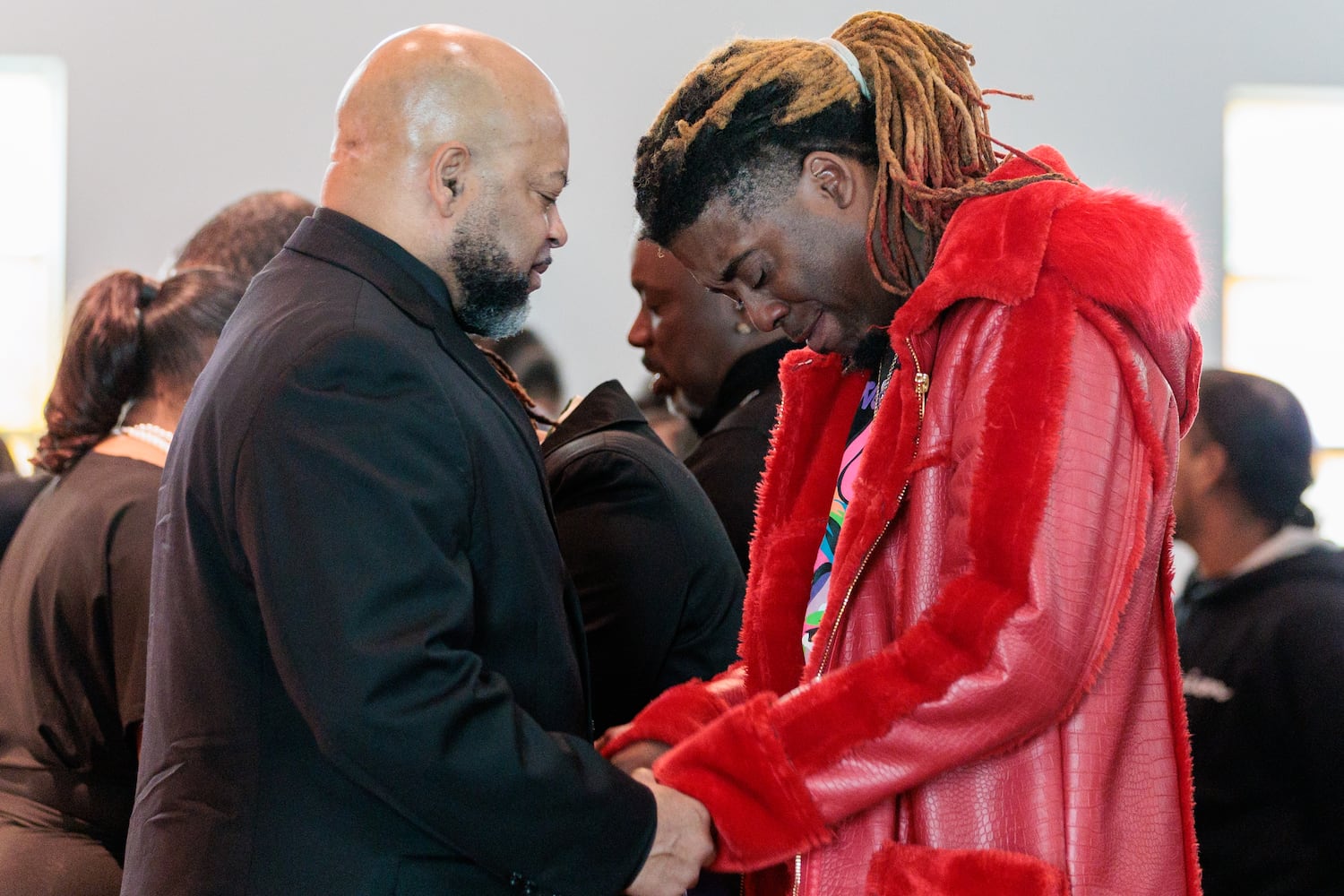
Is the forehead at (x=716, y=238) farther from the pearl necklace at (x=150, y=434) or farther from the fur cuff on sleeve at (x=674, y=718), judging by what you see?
the pearl necklace at (x=150, y=434)

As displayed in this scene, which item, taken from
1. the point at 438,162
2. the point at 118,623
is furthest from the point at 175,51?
the point at 438,162

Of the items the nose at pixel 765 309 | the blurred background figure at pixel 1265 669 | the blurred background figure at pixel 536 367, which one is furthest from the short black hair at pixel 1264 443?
the blurred background figure at pixel 536 367

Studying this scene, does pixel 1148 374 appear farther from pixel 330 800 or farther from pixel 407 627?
pixel 330 800

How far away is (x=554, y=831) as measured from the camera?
1.49 metres

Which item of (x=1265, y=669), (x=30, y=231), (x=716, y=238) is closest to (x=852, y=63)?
(x=716, y=238)

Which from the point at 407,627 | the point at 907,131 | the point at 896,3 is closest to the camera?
the point at 407,627

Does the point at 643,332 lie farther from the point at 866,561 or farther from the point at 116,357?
the point at 866,561

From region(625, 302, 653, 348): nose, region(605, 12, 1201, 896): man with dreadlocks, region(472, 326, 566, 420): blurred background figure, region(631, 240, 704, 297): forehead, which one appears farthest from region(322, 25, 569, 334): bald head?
region(472, 326, 566, 420): blurred background figure

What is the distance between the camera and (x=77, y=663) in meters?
2.33

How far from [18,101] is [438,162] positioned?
148 inches

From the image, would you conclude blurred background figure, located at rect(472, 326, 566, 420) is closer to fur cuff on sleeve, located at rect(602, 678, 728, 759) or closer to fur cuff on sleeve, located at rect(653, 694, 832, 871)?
fur cuff on sleeve, located at rect(602, 678, 728, 759)

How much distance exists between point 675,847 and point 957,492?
49 cm

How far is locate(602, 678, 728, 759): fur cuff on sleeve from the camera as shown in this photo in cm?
179

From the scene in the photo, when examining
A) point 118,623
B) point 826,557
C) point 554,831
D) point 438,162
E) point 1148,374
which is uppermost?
point 438,162
